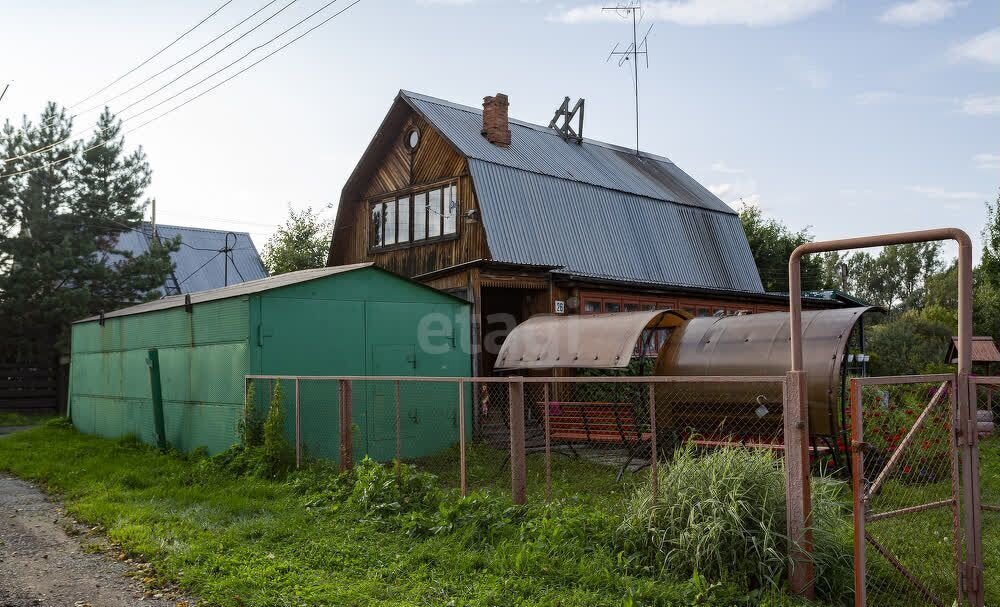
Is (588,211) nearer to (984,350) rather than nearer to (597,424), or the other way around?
(984,350)

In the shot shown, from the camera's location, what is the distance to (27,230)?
A: 25.3 m

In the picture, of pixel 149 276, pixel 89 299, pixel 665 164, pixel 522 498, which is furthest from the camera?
pixel 665 164

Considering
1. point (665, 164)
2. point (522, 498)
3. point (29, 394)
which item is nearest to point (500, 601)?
point (522, 498)

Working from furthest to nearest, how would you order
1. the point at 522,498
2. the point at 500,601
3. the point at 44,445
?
1. the point at 44,445
2. the point at 522,498
3. the point at 500,601

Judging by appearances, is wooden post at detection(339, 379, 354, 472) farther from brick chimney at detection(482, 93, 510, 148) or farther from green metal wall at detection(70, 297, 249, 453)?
brick chimney at detection(482, 93, 510, 148)

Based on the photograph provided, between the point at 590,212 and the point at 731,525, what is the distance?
16408 mm

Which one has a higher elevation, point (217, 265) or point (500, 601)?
point (217, 265)

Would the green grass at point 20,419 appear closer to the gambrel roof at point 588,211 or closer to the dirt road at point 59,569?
the gambrel roof at point 588,211

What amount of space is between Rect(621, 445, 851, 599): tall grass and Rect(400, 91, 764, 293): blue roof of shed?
12291 millimetres

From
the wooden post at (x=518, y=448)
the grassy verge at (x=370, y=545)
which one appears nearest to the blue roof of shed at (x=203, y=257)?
the grassy verge at (x=370, y=545)

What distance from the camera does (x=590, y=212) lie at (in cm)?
2164

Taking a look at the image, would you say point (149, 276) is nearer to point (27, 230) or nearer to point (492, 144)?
point (27, 230)

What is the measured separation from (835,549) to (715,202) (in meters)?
23.0

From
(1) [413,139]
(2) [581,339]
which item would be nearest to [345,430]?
(2) [581,339]
